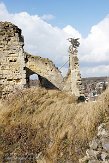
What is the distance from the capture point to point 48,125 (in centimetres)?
879

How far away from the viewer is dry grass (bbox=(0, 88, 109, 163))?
7906 millimetres

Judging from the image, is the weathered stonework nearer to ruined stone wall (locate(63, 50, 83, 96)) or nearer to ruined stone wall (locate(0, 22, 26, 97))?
ruined stone wall (locate(63, 50, 83, 96))

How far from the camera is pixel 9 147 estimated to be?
29.4 ft

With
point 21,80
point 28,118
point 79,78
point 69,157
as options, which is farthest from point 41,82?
point 69,157

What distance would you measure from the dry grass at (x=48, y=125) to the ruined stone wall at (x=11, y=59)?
4.33m

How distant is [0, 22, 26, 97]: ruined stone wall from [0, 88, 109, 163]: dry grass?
433cm

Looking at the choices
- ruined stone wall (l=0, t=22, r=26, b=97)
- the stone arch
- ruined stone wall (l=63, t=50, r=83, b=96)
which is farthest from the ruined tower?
ruined stone wall (l=0, t=22, r=26, b=97)

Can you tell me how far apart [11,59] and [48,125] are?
20.6 feet

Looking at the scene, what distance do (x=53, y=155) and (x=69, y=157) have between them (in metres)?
0.42

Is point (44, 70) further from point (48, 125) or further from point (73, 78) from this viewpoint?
point (48, 125)

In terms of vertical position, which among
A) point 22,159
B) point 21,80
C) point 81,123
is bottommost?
point 22,159

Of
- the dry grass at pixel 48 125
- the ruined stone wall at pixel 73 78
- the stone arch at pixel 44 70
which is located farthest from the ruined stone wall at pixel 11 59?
the ruined stone wall at pixel 73 78

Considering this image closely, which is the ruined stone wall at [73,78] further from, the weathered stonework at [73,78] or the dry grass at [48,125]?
the dry grass at [48,125]

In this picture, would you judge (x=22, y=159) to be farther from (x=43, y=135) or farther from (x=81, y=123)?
(x=81, y=123)
